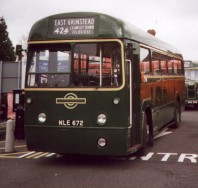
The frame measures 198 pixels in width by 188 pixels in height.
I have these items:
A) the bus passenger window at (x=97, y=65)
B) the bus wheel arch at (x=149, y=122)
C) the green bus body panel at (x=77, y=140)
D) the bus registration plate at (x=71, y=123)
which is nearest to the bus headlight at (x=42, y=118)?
the green bus body panel at (x=77, y=140)

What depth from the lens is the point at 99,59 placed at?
364 inches

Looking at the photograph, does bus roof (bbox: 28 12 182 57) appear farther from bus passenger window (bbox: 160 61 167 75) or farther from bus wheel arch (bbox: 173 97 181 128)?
bus wheel arch (bbox: 173 97 181 128)

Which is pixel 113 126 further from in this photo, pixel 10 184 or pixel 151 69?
pixel 151 69

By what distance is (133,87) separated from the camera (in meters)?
9.71

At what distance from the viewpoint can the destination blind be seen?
938 cm

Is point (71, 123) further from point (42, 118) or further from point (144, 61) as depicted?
point (144, 61)

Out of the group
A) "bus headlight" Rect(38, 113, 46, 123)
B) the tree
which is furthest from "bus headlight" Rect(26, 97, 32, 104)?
the tree

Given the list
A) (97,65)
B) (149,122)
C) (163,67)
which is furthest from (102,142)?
(163,67)

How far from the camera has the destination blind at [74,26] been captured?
30.8 feet

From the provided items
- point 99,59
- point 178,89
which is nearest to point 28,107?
point 99,59

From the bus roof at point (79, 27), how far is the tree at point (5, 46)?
43.3 m

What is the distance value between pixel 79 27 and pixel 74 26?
0.11 meters

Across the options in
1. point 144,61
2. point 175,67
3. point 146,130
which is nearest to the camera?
point 146,130

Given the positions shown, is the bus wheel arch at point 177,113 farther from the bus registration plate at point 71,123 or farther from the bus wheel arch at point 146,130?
the bus registration plate at point 71,123
